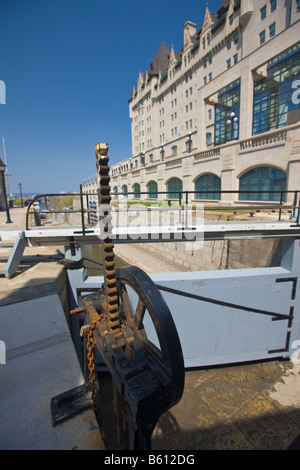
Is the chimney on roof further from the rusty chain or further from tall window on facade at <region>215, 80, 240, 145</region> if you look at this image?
the rusty chain

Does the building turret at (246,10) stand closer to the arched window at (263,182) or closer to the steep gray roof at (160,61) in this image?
the arched window at (263,182)

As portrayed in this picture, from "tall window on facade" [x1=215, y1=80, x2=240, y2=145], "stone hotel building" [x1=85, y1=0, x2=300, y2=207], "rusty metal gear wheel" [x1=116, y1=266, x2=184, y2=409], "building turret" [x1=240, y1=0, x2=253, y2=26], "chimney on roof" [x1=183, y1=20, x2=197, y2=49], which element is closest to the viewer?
"rusty metal gear wheel" [x1=116, y1=266, x2=184, y2=409]

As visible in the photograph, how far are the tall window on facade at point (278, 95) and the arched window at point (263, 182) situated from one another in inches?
211

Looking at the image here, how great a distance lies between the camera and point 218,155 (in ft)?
70.0

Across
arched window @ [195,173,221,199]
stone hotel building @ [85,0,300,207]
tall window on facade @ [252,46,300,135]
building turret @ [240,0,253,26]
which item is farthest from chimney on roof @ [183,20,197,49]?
arched window @ [195,173,221,199]

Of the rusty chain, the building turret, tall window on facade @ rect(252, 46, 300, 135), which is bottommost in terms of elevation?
the rusty chain

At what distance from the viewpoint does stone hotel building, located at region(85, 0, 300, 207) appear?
16406mm

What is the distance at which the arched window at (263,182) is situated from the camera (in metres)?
16.6

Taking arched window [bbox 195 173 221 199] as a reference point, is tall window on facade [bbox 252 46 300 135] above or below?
above

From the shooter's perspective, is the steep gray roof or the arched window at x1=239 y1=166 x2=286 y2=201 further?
the steep gray roof

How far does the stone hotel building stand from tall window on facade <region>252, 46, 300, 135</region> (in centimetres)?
8

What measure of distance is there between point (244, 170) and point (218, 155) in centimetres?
373

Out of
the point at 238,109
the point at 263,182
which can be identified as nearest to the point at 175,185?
the point at 238,109
